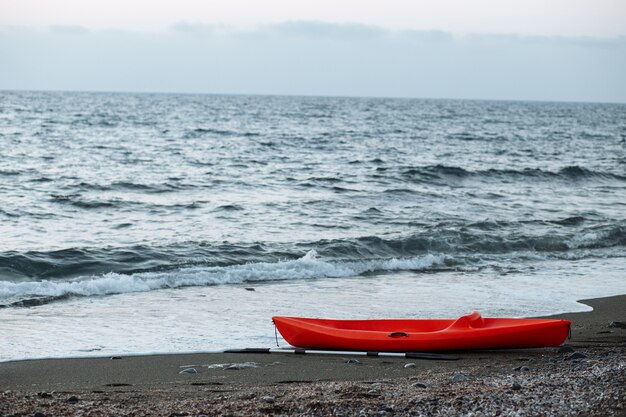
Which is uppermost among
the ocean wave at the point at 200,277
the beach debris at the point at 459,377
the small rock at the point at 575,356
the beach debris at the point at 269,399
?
the beach debris at the point at 269,399

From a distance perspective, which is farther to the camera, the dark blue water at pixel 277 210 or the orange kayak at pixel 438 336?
the dark blue water at pixel 277 210

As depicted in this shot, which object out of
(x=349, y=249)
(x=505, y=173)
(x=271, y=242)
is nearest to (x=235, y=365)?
(x=349, y=249)

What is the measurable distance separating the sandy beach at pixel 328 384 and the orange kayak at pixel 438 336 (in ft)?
0.44

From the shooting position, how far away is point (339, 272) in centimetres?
1310

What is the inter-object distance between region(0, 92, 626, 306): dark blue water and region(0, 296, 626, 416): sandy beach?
13.0 ft

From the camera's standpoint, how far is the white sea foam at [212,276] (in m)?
11.1

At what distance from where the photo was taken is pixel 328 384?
248 inches

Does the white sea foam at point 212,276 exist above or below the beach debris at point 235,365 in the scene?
below

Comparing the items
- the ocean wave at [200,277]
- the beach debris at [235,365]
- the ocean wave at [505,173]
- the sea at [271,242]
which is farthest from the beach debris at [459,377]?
the ocean wave at [505,173]

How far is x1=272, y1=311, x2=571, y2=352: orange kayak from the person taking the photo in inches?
301

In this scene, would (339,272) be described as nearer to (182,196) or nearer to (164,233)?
(164,233)

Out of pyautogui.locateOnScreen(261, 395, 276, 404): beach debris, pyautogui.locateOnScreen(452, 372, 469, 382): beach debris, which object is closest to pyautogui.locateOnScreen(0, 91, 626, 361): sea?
pyautogui.locateOnScreen(452, 372, 469, 382): beach debris

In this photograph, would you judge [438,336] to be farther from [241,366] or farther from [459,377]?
[241,366]

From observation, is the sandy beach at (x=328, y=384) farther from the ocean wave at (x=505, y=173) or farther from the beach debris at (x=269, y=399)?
the ocean wave at (x=505, y=173)
